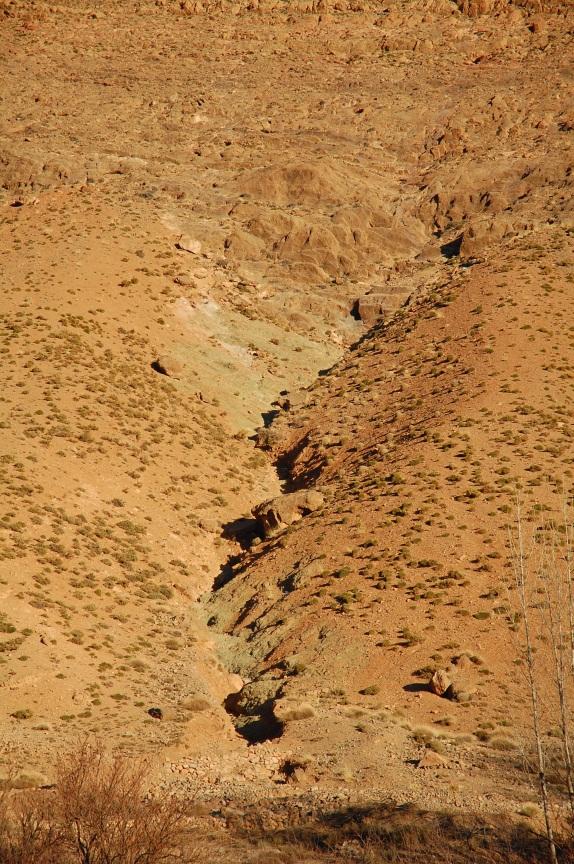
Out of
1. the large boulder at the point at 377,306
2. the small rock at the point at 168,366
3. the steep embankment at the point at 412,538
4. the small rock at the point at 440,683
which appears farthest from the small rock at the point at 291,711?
the large boulder at the point at 377,306

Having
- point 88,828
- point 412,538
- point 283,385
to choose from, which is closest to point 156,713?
point 412,538

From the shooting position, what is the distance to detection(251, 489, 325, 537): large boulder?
35.2 meters

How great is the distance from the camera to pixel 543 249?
172 feet

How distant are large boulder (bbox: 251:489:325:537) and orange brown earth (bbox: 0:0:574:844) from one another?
0.68 ft

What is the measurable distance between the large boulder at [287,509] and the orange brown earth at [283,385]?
21 centimetres

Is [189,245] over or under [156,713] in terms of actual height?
over

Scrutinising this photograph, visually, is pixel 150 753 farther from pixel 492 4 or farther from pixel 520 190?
pixel 492 4

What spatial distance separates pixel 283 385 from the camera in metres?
49.0

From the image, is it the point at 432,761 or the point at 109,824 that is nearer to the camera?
the point at 109,824

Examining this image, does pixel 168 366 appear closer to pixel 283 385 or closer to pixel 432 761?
pixel 283 385

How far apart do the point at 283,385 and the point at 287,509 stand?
14.7 metres

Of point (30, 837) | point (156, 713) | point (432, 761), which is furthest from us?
point (156, 713)

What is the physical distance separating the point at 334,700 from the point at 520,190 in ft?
150

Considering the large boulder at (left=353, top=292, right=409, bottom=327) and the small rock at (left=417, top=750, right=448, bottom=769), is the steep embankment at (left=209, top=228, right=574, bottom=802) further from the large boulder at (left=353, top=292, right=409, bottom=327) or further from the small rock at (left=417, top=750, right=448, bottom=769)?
the large boulder at (left=353, top=292, right=409, bottom=327)
